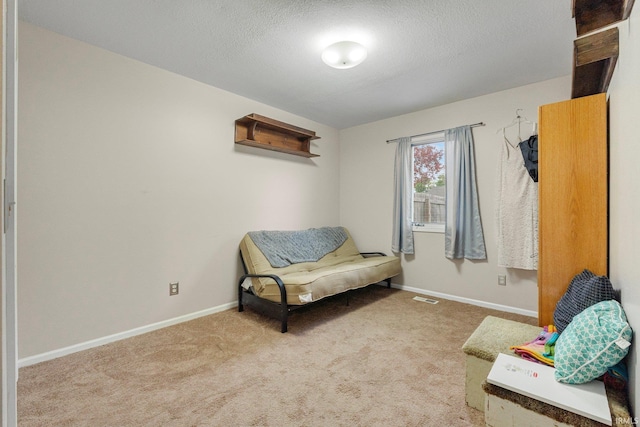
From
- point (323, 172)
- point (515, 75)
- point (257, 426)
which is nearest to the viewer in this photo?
point (257, 426)

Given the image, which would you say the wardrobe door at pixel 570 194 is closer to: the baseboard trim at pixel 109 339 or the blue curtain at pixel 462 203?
the blue curtain at pixel 462 203

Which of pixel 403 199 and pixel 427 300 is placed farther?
pixel 403 199

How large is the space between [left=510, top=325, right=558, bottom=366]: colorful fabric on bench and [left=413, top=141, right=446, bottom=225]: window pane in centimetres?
234

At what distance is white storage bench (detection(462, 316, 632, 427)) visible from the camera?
103cm

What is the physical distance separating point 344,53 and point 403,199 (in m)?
2.16

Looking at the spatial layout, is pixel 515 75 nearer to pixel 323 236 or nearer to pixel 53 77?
pixel 323 236

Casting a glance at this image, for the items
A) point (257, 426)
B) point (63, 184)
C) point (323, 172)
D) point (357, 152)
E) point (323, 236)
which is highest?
point (357, 152)

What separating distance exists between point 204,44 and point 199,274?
213 centimetres

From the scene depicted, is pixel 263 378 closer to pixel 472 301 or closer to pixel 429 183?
pixel 472 301

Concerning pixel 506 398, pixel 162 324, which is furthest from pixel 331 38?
pixel 162 324

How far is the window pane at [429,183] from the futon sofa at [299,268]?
28.8 inches

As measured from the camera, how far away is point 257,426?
1.48m

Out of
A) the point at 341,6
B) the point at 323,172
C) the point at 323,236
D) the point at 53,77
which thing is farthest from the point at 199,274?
the point at 341,6

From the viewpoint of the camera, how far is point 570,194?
180 centimetres
